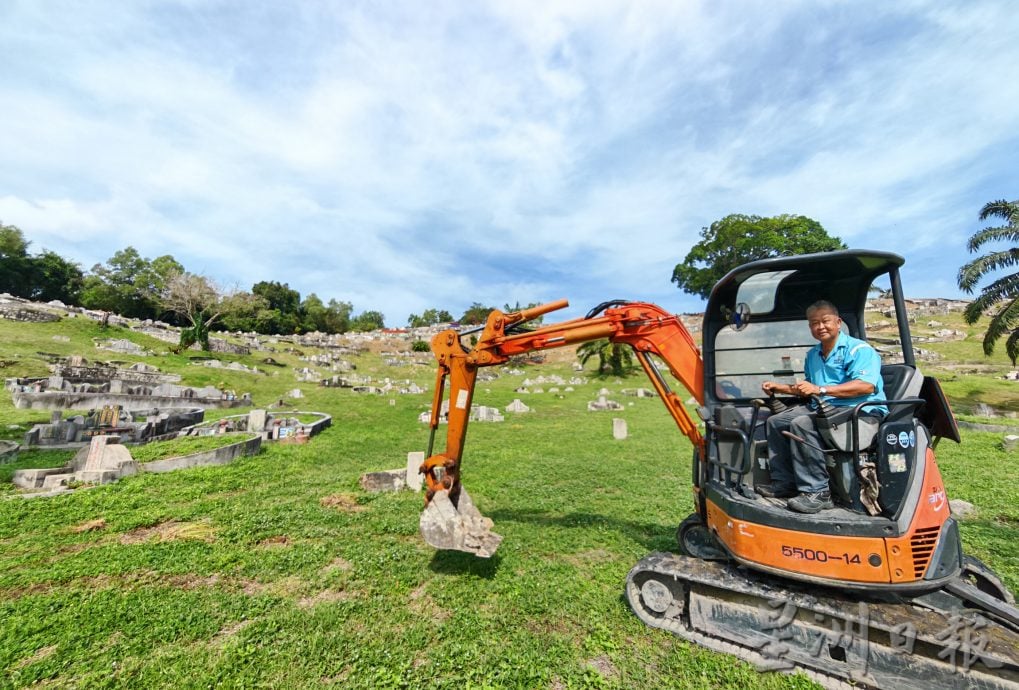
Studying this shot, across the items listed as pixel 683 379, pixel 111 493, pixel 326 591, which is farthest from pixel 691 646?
pixel 111 493

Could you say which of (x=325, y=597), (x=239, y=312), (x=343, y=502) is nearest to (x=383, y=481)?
(x=343, y=502)

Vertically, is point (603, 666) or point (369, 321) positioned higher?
point (369, 321)

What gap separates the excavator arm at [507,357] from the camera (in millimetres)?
5082

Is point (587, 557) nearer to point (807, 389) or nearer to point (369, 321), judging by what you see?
point (807, 389)

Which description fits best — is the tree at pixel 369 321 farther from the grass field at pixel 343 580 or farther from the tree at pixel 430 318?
the grass field at pixel 343 580

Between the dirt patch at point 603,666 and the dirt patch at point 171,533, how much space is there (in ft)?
18.2

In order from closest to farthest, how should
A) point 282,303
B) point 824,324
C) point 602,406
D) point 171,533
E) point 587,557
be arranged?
point 824,324, point 587,557, point 171,533, point 602,406, point 282,303

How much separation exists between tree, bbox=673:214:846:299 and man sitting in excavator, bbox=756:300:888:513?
188 feet

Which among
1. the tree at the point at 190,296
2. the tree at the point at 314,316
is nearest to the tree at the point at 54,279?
the tree at the point at 190,296

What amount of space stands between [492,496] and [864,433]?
6.37 m

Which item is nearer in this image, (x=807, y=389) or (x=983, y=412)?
(x=807, y=389)

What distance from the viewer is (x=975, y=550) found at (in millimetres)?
6070

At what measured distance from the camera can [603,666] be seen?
12.4 ft

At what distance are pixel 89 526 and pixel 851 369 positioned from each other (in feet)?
32.5
